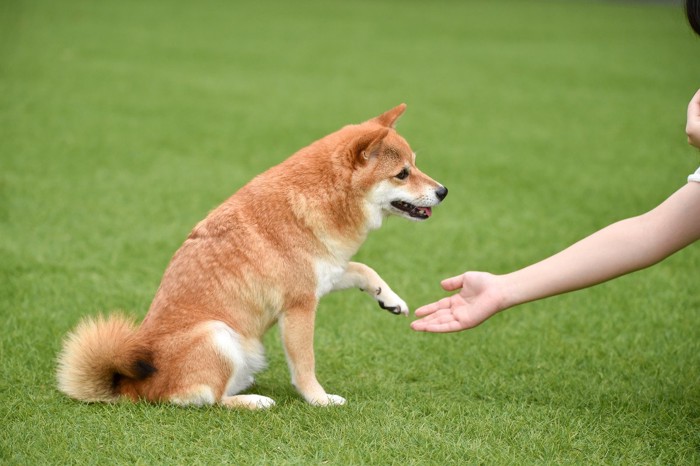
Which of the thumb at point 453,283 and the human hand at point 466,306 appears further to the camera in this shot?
the thumb at point 453,283

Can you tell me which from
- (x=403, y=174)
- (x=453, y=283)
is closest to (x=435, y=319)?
(x=453, y=283)

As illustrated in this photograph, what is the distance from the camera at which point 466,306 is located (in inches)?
123

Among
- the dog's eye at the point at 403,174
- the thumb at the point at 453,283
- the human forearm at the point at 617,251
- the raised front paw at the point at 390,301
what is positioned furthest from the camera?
the raised front paw at the point at 390,301

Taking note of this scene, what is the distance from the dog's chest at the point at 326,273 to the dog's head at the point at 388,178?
240 millimetres

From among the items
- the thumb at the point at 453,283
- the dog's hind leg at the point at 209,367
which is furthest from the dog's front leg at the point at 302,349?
the thumb at the point at 453,283

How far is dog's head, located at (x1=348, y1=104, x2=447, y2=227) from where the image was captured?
132 inches

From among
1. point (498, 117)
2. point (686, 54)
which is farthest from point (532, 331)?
point (686, 54)

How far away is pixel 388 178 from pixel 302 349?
30.8 inches

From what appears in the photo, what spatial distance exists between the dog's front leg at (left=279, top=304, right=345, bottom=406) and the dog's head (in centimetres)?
49

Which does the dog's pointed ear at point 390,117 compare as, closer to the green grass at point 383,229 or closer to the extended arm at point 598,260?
the extended arm at point 598,260

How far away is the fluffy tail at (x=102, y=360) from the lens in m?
3.15

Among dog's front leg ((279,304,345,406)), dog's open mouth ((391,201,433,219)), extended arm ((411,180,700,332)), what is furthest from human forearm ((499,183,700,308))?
dog's front leg ((279,304,345,406))

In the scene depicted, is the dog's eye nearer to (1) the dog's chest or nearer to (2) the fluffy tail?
(1) the dog's chest

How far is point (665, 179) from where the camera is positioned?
24.9 feet
